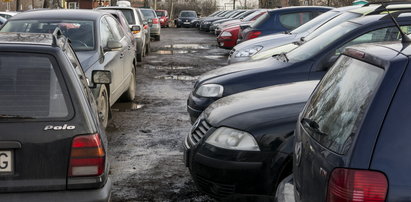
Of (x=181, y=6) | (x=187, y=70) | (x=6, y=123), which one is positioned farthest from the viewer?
(x=181, y=6)

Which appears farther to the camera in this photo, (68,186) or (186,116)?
(186,116)

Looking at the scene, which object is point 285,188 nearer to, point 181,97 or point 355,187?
point 355,187

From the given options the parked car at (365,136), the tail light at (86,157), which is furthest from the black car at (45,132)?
the parked car at (365,136)

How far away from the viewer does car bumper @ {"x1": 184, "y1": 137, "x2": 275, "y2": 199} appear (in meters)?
4.19

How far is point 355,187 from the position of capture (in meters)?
2.42

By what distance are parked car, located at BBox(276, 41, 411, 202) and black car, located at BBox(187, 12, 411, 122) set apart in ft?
10.6

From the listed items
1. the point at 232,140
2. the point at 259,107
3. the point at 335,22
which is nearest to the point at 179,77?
the point at 335,22

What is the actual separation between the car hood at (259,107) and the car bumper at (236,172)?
23 cm

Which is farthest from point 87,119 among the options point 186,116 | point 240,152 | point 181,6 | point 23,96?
point 181,6

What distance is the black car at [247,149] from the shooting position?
4.18 metres

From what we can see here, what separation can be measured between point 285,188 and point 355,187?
117cm

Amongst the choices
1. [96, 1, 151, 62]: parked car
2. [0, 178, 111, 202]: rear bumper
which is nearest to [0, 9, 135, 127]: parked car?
[0, 178, 111, 202]: rear bumper

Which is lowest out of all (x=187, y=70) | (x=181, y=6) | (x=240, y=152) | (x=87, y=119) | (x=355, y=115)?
(x=181, y=6)

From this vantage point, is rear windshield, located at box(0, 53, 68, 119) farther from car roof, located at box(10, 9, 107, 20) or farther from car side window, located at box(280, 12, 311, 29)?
car side window, located at box(280, 12, 311, 29)
